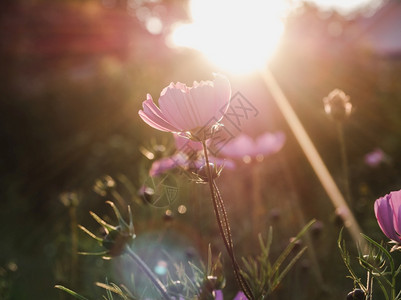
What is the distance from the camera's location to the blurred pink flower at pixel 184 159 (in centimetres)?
68

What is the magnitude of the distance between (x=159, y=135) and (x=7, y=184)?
4.32ft

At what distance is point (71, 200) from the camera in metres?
0.99

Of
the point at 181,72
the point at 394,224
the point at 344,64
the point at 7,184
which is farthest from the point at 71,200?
the point at 181,72

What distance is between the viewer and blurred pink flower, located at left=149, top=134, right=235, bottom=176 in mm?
683

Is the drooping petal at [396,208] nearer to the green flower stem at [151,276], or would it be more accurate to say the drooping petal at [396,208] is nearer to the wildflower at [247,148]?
the green flower stem at [151,276]

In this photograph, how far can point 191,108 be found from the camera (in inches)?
24.0

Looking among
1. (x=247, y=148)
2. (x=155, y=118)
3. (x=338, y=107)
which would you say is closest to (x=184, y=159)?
(x=155, y=118)

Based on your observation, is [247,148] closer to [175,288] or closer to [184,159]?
[184,159]

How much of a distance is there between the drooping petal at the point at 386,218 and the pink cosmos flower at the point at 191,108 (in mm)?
219

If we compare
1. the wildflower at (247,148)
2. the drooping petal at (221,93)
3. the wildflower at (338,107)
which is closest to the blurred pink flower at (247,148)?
the wildflower at (247,148)

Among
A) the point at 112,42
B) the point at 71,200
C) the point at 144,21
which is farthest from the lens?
the point at 144,21

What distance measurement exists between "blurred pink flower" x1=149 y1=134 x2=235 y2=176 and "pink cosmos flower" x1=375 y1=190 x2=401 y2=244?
0.63ft

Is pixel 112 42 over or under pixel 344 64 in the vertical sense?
over

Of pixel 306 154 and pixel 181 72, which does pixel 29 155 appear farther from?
pixel 306 154
